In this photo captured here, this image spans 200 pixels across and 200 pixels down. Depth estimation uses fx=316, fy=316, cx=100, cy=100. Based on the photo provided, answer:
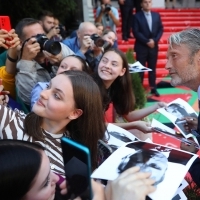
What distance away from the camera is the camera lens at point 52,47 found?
2117 mm

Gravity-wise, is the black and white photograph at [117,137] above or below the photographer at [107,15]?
below

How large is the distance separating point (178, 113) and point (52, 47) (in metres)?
0.95

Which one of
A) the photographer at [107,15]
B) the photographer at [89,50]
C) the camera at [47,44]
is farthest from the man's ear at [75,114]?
the photographer at [107,15]

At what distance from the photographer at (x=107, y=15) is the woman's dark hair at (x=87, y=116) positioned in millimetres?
5278

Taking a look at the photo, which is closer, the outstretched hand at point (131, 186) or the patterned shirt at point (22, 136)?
the outstretched hand at point (131, 186)

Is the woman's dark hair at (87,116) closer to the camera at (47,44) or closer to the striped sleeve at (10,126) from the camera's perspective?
the striped sleeve at (10,126)

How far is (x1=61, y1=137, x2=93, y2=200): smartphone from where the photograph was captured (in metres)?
0.74

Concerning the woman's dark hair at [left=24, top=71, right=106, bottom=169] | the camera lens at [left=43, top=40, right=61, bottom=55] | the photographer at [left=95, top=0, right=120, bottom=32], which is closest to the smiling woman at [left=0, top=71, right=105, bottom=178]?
the woman's dark hair at [left=24, top=71, right=106, bottom=169]

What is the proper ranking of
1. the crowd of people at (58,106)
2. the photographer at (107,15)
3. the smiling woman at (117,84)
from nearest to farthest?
1. the crowd of people at (58,106)
2. the smiling woman at (117,84)
3. the photographer at (107,15)

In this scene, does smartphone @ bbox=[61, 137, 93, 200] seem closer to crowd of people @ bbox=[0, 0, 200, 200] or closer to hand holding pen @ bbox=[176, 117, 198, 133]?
crowd of people @ bbox=[0, 0, 200, 200]

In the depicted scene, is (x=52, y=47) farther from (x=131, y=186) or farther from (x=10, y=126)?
(x=131, y=186)

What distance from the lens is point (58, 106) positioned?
4.59 feet

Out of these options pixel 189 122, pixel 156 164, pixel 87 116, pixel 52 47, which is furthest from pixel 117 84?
pixel 156 164

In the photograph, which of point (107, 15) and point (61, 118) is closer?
point (61, 118)
